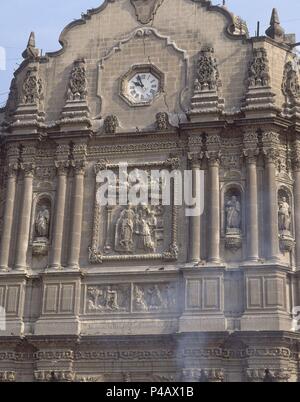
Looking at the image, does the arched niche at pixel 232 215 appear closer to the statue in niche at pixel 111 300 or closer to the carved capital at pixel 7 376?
the statue in niche at pixel 111 300

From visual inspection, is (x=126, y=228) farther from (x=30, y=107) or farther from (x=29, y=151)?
(x=30, y=107)

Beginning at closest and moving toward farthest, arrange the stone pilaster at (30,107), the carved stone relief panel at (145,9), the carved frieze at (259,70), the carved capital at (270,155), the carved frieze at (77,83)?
the carved capital at (270,155) → the carved frieze at (259,70) → the stone pilaster at (30,107) → the carved frieze at (77,83) → the carved stone relief panel at (145,9)

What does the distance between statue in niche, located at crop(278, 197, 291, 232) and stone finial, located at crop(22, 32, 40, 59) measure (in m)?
8.73

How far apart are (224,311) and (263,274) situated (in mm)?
1354

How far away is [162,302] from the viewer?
2098 centimetres

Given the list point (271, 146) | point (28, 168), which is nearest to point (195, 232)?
point (271, 146)

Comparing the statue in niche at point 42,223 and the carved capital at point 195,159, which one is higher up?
the carved capital at point 195,159

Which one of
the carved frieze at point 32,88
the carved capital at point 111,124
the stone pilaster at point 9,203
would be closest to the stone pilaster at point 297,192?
the carved capital at point 111,124

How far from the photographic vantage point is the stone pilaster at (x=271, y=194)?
2088 centimetres

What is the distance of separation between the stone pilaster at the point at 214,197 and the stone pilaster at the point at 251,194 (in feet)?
2.54

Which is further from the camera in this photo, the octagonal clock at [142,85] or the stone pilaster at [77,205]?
the octagonal clock at [142,85]

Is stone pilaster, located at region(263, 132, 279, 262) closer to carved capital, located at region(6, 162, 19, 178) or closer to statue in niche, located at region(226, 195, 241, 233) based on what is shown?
statue in niche, located at region(226, 195, 241, 233)

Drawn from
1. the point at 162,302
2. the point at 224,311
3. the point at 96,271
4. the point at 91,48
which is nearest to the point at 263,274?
the point at 224,311

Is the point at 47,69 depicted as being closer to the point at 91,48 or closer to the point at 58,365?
the point at 91,48
